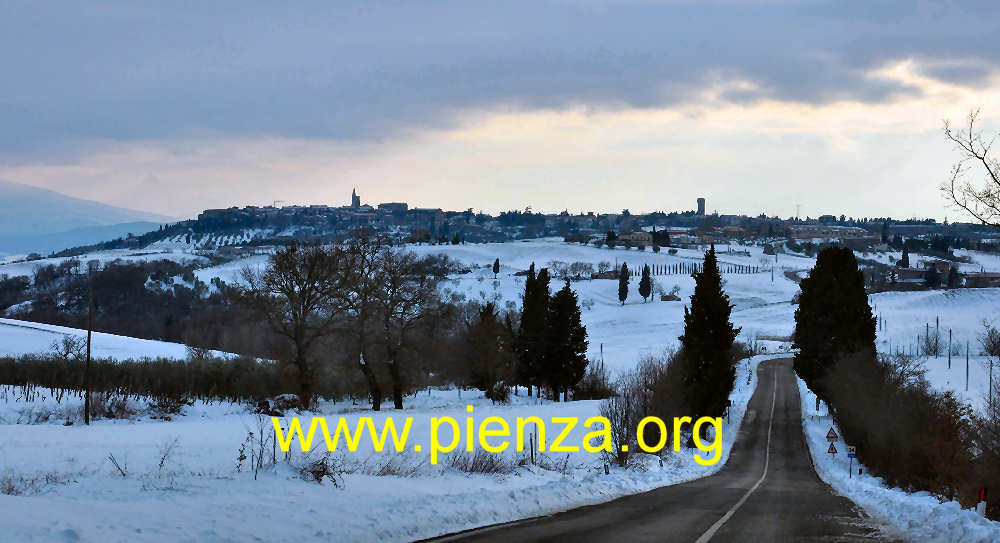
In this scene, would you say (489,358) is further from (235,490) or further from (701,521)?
(235,490)

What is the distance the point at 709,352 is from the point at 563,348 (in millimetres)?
23454

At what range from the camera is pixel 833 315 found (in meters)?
53.7

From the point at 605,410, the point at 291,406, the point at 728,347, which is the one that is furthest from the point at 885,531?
the point at 291,406

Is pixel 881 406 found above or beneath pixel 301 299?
beneath

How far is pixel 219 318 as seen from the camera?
129m

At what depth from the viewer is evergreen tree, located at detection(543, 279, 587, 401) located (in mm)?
68938

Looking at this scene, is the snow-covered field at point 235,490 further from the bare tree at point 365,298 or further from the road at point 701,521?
the bare tree at point 365,298

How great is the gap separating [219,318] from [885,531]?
126 meters

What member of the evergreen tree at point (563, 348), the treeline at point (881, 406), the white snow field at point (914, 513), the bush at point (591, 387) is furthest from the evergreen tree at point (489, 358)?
the white snow field at point (914, 513)

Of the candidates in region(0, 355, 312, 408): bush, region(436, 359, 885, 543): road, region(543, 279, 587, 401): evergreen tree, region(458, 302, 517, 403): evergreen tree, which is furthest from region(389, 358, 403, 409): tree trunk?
region(436, 359, 885, 543): road

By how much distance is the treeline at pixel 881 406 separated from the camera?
22.8m

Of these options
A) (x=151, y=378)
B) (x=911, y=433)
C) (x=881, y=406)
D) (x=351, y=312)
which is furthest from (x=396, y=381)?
(x=911, y=433)

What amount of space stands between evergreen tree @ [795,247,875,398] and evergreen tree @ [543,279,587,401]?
19.1 m

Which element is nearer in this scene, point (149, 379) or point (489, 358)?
point (149, 379)
